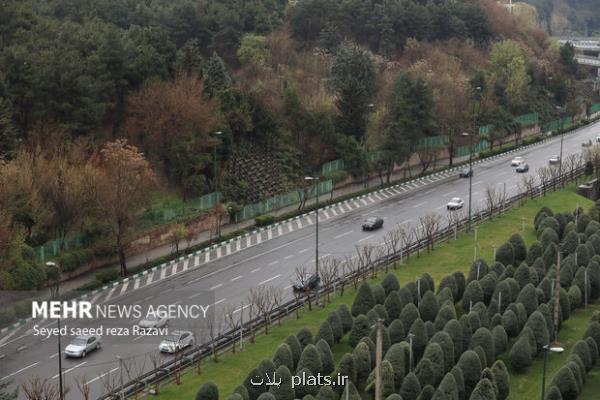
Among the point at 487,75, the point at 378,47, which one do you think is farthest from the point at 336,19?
the point at 487,75

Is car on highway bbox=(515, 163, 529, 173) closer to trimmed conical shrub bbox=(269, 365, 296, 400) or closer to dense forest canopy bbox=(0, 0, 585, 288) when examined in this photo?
dense forest canopy bbox=(0, 0, 585, 288)

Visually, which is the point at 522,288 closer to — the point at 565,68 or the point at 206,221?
the point at 206,221

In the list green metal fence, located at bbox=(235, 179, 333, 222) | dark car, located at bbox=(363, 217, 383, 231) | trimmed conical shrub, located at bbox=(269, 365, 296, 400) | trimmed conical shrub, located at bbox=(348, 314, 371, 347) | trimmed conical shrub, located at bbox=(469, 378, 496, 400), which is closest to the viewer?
trimmed conical shrub, located at bbox=(469, 378, 496, 400)

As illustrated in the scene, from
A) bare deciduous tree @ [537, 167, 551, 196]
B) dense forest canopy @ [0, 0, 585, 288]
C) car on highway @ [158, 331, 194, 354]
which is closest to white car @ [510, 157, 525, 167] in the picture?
dense forest canopy @ [0, 0, 585, 288]

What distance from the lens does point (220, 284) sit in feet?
169

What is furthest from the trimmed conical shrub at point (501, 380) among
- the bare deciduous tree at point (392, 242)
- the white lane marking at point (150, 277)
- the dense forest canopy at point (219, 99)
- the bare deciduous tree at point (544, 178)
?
the bare deciduous tree at point (544, 178)

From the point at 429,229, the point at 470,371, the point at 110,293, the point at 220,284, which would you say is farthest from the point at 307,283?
the point at 470,371

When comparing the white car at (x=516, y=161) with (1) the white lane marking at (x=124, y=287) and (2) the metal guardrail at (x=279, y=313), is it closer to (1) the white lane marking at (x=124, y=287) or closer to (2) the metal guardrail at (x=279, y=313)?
(2) the metal guardrail at (x=279, y=313)

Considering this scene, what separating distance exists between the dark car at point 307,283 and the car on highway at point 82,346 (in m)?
12.7

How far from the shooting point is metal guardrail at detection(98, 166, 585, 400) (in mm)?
37688

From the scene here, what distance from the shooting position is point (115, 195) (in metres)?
53.9

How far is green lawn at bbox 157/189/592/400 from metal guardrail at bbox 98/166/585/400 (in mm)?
573

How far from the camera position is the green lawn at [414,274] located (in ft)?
128

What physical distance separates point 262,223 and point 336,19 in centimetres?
4996
